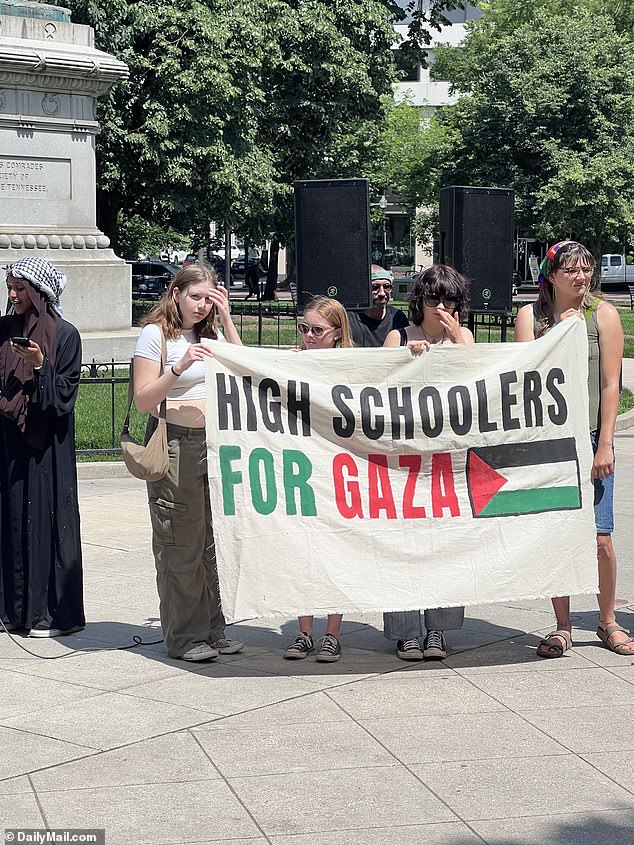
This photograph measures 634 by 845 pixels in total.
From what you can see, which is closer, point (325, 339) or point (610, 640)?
point (325, 339)

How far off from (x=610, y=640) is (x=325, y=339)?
2.14 m

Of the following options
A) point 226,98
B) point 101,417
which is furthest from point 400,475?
point 226,98

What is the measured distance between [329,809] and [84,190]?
14.7 metres

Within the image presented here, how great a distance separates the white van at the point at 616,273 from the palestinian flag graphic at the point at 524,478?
183 feet

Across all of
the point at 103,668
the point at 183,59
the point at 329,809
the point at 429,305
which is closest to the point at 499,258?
the point at 429,305

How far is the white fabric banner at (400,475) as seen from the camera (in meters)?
6.32

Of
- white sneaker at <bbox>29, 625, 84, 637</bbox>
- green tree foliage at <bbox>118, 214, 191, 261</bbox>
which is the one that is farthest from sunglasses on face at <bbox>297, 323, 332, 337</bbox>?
green tree foliage at <bbox>118, 214, 191, 261</bbox>

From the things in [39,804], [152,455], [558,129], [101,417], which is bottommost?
[39,804]

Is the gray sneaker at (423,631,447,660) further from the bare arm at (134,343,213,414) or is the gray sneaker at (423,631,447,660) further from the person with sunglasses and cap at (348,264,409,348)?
the person with sunglasses and cap at (348,264,409,348)

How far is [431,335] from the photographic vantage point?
21.7ft

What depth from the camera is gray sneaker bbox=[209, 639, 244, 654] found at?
266 inches

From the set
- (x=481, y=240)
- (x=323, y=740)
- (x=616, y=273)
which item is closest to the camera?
(x=323, y=740)

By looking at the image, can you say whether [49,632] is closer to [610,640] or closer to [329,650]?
[329,650]
